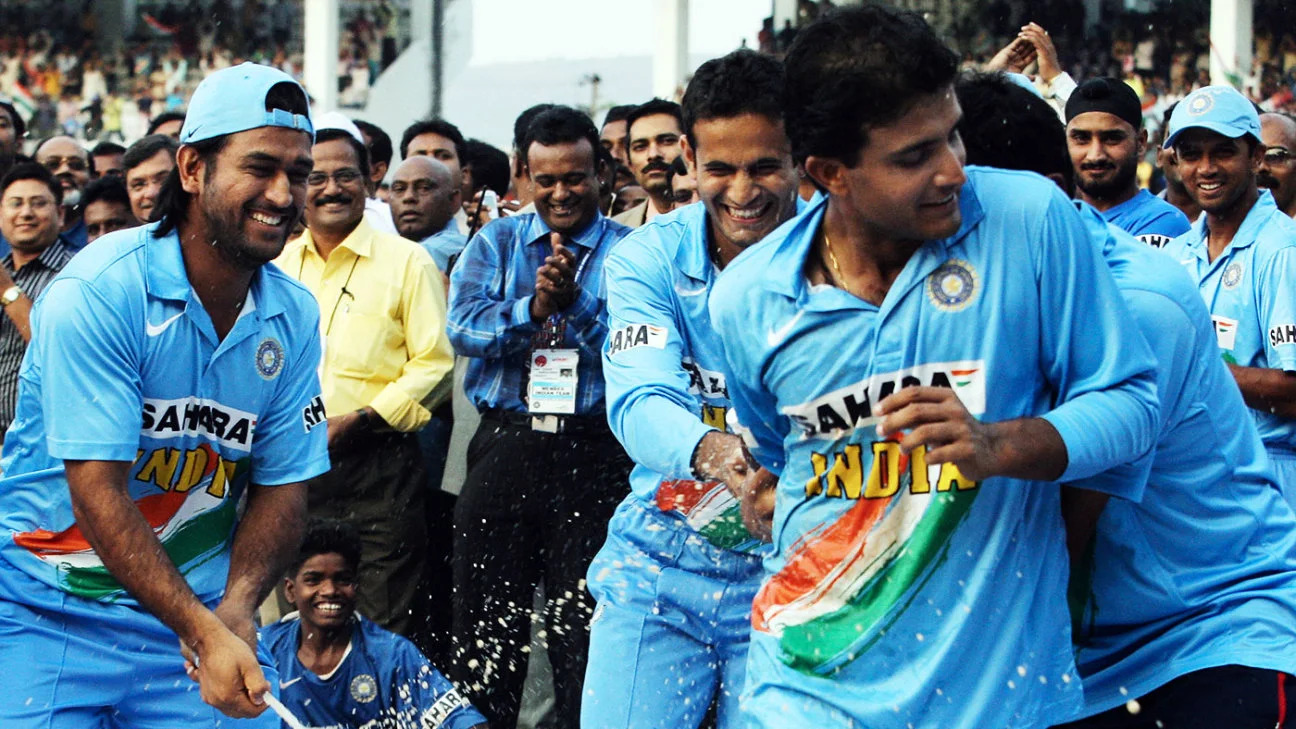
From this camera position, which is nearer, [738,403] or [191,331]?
[738,403]

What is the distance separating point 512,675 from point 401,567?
0.73m

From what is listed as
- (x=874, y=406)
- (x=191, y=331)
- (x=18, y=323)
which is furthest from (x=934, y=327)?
(x=18, y=323)

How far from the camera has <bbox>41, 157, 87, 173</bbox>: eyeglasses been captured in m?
11.1

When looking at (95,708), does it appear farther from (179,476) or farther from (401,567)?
(401,567)

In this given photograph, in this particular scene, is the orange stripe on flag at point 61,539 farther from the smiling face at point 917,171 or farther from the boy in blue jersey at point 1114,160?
the boy in blue jersey at point 1114,160

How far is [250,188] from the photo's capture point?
14.6ft

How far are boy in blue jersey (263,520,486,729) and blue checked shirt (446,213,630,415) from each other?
968mm

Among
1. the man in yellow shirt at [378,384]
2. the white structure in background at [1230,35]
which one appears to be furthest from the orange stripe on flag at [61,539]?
the white structure in background at [1230,35]

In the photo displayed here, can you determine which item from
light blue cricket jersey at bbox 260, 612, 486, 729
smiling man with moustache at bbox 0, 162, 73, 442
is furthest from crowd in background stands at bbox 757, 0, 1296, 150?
light blue cricket jersey at bbox 260, 612, 486, 729

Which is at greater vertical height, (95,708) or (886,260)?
(886,260)

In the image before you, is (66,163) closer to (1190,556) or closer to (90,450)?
(90,450)

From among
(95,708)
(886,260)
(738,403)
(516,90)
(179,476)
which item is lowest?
(95,708)

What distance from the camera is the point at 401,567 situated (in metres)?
7.69

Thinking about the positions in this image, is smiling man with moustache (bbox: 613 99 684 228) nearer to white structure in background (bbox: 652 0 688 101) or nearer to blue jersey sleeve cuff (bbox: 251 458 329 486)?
blue jersey sleeve cuff (bbox: 251 458 329 486)
